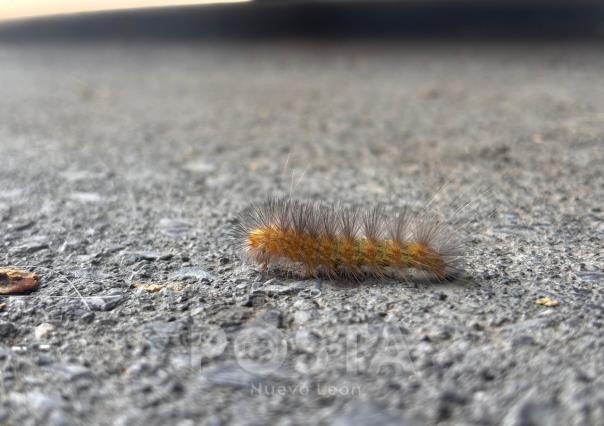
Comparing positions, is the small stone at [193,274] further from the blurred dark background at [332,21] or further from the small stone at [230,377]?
the blurred dark background at [332,21]

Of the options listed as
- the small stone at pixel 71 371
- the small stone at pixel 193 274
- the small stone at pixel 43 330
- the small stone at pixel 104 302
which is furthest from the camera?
the small stone at pixel 193 274

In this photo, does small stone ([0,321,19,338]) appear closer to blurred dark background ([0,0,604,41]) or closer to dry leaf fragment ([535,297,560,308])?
dry leaf fragment ([535,297,560,308])

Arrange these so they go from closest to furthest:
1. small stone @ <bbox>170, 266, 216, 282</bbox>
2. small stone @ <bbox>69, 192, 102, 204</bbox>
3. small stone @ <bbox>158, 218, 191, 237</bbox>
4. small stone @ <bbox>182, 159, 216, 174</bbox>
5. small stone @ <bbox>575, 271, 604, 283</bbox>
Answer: small stone @ <bbox>575, 271, 604, 283</bbox> < small stone @ <bbox>170, 266, 216, 282</bbox> < small stone @ <bbox>158, 218, 191, 237</bbox> < small stone @ <bbox>69, 192, 102, 204</bbox> < small stone @ <bbox>182, 159, 216, 174</bbox>

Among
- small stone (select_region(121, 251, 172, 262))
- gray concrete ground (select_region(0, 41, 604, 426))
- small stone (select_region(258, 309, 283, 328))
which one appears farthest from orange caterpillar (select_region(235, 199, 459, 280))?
small stone (select_region(121, 251, 172, 262))

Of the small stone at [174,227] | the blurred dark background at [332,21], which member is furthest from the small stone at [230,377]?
the blurred dark background at [332,21]

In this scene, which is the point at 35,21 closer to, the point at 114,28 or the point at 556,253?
the point at 114,28

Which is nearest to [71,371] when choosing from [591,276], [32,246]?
[32,246]
